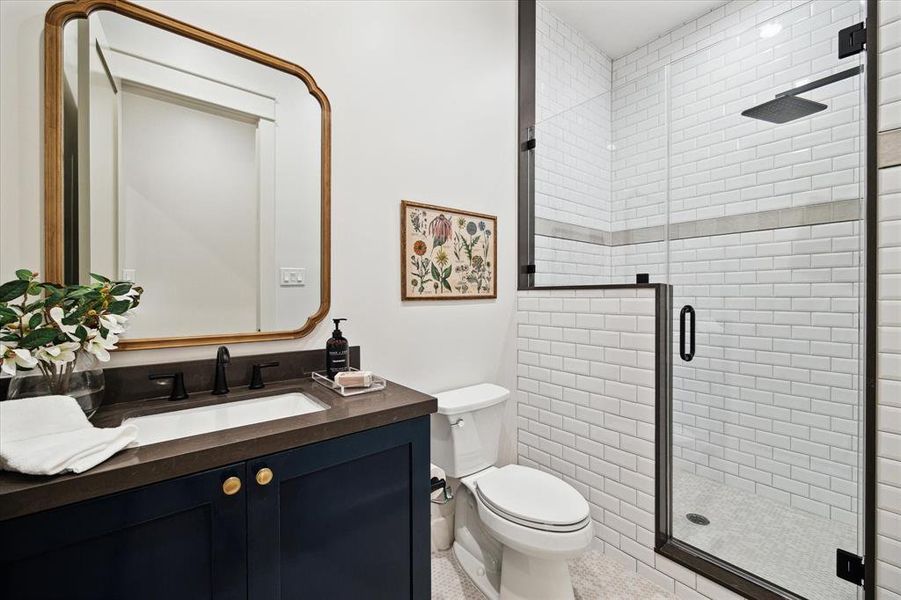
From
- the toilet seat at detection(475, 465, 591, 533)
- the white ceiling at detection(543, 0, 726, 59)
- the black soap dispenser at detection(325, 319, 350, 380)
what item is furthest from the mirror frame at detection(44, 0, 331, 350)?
the white ceiling at detection(543, 0, 726, 59)

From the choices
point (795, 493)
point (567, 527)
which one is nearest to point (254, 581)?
point (567, 527)

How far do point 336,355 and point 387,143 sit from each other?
958 millimetres

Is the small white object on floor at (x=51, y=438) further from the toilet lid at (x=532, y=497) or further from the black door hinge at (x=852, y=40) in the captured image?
the black door hinge at (x=852, y=40)

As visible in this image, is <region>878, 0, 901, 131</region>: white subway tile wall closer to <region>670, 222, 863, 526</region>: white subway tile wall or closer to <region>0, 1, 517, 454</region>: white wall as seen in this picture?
<region>670, 222, 863, 526</region>: white subway tile wall

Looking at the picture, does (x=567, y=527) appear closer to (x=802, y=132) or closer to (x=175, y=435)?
(x=175, y=435)

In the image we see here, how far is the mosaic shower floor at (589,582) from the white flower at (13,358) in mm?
1561

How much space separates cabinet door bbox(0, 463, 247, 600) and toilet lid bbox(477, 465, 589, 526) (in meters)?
0.92

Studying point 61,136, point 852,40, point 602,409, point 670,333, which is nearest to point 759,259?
point 670,333

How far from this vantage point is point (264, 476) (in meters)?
0.87

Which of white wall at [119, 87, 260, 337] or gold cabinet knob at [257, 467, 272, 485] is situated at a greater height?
white wall at [119, 87, 260, 337]

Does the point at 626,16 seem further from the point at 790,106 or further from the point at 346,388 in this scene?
the point at 346,388

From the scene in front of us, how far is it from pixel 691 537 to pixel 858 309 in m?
1.13

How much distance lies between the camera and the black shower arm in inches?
56.5

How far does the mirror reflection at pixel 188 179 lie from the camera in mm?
1161
